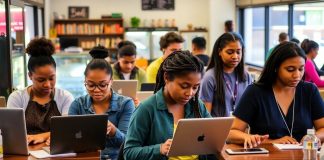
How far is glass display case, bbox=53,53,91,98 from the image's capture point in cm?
805

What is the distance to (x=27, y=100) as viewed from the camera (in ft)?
12.0

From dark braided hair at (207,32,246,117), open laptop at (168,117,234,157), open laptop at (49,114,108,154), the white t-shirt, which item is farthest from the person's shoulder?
the white t-shirt

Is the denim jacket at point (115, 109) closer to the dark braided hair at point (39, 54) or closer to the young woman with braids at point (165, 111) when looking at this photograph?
the dark braided hair at point (39, 54)

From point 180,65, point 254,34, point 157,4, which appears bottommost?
point 180,65

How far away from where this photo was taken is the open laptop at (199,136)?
→ 2518mm

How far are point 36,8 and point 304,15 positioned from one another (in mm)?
5216

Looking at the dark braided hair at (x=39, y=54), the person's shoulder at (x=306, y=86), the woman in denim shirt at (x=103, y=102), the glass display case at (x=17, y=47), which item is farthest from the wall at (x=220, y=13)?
the person's shoulder at (x=306, y=86)

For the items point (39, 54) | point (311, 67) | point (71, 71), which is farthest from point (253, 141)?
point (71, 71)

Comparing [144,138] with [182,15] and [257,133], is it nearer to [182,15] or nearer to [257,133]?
[257,133]

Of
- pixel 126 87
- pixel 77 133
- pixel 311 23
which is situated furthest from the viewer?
pixel 311 23

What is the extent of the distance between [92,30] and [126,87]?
298 inches

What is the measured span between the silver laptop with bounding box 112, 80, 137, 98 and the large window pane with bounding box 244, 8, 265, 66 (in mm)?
6380

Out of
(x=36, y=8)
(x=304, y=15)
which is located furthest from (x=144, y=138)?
(x=36, y=8)

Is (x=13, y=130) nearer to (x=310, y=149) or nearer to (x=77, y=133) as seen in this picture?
(x=77, y=133)
